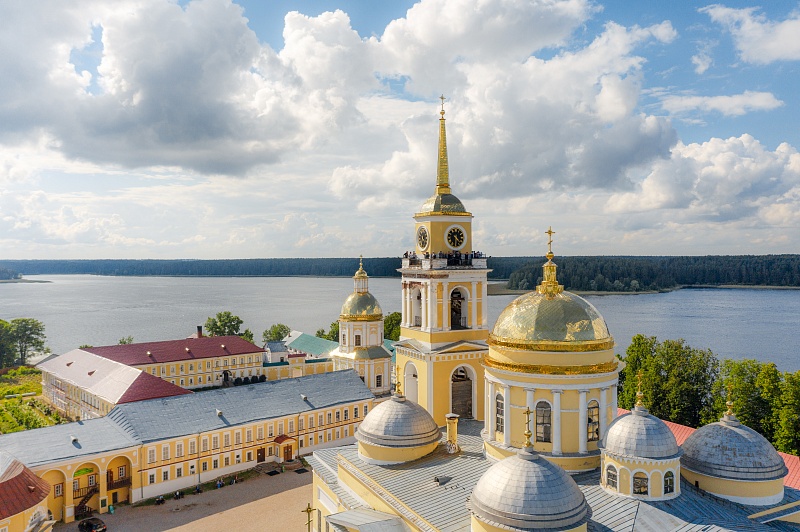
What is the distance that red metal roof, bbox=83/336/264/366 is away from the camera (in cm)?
3722

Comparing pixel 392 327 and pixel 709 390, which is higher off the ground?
pixel 392 327

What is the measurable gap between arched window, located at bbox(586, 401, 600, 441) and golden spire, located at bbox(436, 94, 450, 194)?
33.3 ft

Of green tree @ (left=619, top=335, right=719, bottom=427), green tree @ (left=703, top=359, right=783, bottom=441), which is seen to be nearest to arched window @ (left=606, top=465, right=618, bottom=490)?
green tree @ (left=703, top=359, right=783, bottom=441)

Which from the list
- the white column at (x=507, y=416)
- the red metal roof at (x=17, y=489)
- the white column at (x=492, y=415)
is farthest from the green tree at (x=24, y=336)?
the white column at (x=507, y=416)

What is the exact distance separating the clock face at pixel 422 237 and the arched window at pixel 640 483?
36.3ft

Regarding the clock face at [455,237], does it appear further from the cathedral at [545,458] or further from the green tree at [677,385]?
the green tree at [677,385]

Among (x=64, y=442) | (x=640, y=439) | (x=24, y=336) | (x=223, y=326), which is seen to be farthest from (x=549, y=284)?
(x=24, y=336)

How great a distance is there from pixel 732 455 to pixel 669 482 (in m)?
Answer: 1.91

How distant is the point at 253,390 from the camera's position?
27.2 m

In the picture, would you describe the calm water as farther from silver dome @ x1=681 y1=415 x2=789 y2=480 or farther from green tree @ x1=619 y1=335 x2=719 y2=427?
silver dome @ x1=681 y1=415 x2=789 y2=480

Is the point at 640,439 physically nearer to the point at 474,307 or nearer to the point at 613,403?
the point at 613,403

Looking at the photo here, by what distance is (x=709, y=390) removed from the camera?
92.8ft

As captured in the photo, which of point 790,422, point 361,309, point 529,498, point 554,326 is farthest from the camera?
point 361,309

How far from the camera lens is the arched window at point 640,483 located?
43.0ft
